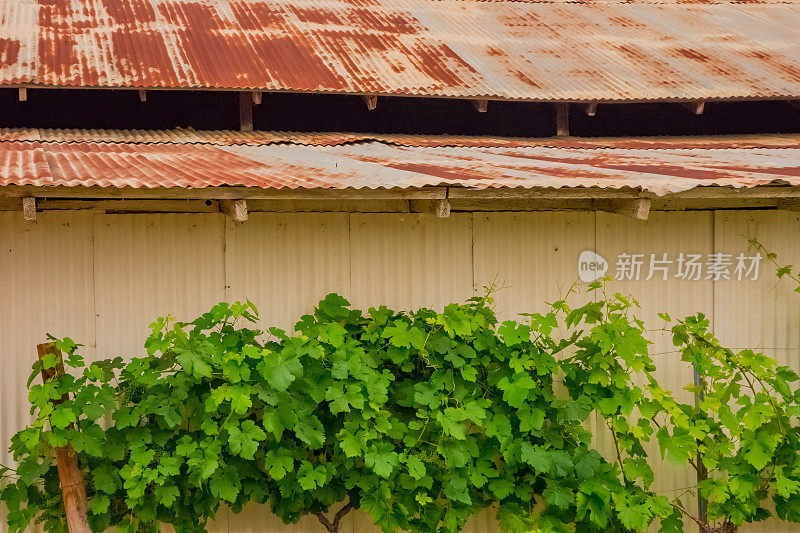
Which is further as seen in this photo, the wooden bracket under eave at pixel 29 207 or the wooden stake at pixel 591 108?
the wooden stake at pixel 591 108

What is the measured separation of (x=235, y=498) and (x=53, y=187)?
2.01 m

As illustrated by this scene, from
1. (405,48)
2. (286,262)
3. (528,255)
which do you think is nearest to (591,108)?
(405,48)

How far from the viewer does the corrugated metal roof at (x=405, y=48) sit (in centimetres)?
747

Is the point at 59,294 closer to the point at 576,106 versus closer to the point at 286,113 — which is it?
the point at 286,113

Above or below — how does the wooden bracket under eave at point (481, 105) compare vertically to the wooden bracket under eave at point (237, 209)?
above

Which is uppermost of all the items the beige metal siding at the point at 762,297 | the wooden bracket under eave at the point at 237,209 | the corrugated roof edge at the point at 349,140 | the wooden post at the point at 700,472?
the corrugated roof edge at the point at 349,140

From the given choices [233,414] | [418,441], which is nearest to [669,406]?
[418,441]

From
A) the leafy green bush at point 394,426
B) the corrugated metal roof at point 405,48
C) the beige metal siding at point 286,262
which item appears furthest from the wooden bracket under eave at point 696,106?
the beige metal siding at point 286,262

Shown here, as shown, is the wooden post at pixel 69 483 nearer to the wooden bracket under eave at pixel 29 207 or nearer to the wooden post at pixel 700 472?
the wooden bracket under eave at pixel 29 207

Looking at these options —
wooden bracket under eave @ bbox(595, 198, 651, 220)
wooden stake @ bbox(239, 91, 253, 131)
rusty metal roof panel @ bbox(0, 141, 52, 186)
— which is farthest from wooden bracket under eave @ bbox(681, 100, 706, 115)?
rusty metal roof panel @ bbox(0, 141, 52, 186)

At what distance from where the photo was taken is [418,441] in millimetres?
5246

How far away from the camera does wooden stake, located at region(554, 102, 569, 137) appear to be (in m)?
7.98

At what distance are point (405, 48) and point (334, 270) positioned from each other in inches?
141

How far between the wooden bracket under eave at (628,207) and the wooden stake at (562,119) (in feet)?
7.35
